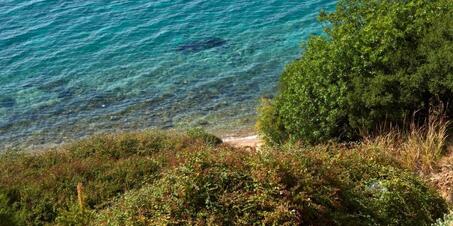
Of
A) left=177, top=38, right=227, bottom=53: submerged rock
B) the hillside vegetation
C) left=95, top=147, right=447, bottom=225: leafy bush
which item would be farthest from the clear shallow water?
left=95, top=147, right=447, bottom=225: leafy bush

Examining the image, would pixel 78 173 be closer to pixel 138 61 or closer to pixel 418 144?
pixel 418 144


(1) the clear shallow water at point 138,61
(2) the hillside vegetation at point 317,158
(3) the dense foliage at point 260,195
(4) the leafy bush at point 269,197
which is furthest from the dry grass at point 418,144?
(1) the clear shallow water at point 138,61

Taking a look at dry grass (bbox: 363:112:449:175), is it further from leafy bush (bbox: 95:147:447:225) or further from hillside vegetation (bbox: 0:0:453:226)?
leafy bush (bbox: 95:147:447:225)

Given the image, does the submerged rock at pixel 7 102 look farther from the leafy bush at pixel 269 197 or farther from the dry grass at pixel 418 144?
the leafy bush at pixel 269 197

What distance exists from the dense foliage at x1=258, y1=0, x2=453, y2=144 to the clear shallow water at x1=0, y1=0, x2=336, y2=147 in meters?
7.47

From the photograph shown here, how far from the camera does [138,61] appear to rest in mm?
28516

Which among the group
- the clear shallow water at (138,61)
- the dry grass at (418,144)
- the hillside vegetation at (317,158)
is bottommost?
the clear shallow water at (138,61)

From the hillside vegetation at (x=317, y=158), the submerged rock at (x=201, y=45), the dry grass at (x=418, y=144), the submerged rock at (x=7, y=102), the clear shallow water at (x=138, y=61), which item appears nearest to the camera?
the hillside vegetation at (x=317, y=158)

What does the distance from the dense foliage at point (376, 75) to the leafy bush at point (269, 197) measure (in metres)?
3.95

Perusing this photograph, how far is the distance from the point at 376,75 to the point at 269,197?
6670mm

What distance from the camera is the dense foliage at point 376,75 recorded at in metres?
13.6

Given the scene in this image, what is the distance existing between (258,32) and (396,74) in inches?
669

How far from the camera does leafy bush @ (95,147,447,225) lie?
325 inches

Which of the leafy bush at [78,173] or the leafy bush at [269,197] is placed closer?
the leafy bush at [269,197]
